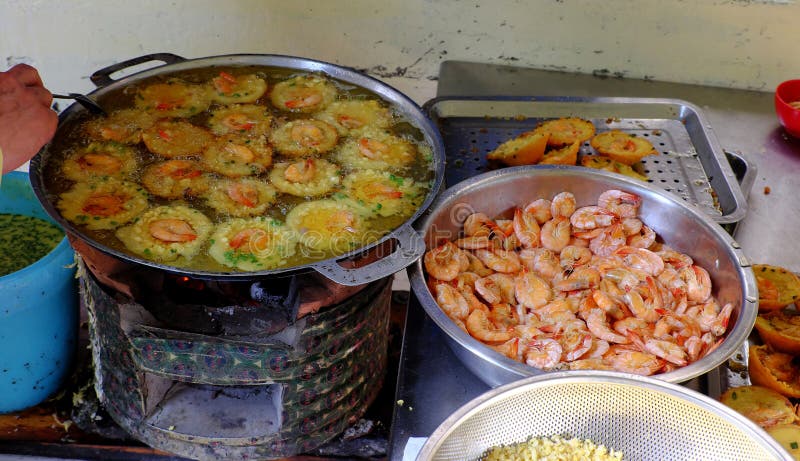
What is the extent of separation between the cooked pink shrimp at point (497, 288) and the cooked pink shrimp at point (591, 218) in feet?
1.08

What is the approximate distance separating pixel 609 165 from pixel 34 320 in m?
2.17

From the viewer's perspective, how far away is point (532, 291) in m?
2.26

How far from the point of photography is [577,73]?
3834 millimetres

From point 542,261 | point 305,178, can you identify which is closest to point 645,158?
point 542,261

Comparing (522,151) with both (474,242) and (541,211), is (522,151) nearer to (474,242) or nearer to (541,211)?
(541,211)

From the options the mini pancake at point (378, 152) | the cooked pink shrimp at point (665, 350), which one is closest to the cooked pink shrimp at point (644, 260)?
the cooked pink shrimp at point (665, 350)

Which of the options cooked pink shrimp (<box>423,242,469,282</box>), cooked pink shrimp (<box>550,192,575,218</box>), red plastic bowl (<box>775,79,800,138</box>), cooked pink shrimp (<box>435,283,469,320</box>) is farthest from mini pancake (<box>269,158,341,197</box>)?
red plastic bowl (<box>775,79,800,138</box>)

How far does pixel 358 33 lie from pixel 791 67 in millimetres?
2144

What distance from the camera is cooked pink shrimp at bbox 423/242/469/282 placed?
7.43ft

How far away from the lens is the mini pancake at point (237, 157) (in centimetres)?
244

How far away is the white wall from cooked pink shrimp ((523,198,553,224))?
1.48 meters

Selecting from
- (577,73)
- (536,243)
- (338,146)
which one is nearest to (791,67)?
(577,73)

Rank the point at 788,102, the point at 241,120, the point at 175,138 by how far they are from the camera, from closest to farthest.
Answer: the point at 175,138
the point at 241,120
the point at 788,102

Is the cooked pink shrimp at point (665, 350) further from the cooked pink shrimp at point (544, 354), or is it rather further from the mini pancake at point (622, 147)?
the mini pancake at point (622, 147)
